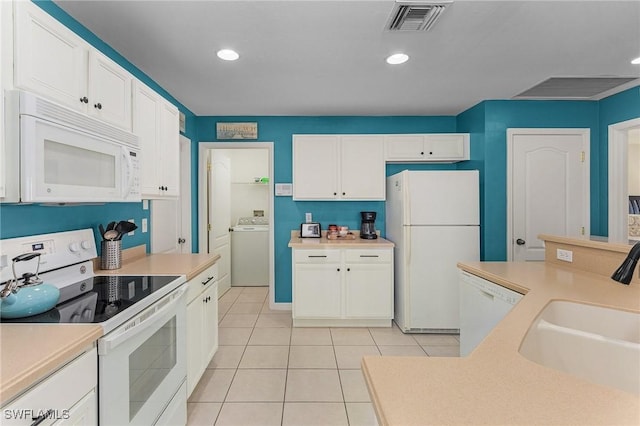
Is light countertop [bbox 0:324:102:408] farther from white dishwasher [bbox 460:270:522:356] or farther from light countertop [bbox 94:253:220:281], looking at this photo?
white dishwasher [bbox 460:270:522:356]

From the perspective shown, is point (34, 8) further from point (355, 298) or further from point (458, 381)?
point (355, 298)

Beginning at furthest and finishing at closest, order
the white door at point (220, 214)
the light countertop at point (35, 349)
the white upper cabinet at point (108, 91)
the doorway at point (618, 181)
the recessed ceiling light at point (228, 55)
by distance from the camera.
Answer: the white door at point (220, 214), the doorway at point (618, 181), the recessed ceiling light at point (228, 55), the white upper cabinet at point (108, 91), the light countertop at point (35, 349)

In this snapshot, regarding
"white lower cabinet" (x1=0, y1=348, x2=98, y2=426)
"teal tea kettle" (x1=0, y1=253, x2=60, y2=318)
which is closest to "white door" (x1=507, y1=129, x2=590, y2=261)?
"white lower cabinet" (x1=0, y1=348, x2=98, y2=426)

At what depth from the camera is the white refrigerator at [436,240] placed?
10.2 ft

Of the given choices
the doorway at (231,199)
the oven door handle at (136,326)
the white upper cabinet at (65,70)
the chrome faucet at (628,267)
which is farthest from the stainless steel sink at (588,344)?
the doorway at (231,199)

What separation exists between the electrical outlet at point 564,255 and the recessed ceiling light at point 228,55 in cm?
265

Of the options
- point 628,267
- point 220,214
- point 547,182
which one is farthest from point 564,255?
point 220,214

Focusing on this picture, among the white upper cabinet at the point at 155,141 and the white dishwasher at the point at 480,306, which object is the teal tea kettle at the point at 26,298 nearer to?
the white upper cabinet at the point at 155,141

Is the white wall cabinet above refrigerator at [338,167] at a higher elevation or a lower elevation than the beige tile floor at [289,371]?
Result: higher

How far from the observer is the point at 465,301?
7.27 feet

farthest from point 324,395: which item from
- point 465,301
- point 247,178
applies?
point 247,178

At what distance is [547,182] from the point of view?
3244 millimetres

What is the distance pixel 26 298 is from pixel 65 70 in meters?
1.00

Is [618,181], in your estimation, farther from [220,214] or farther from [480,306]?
[220,214]
